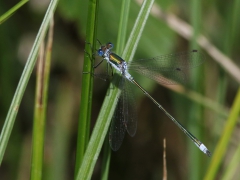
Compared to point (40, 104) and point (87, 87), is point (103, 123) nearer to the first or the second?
point (87, 87)

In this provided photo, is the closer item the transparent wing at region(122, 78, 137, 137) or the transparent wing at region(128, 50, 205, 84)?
the transparent wing at region(122, 78, 137, 137)

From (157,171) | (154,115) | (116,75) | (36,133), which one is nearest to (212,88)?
(154,115)

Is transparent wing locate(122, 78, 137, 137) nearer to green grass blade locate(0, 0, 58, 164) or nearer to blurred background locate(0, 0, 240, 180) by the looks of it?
A: blurred background locate(0, 0, 240, 180)

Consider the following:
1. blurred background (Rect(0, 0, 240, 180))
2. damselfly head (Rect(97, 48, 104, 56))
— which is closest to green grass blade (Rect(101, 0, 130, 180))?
damselfly head (Rect(97, 48, 104, 56))

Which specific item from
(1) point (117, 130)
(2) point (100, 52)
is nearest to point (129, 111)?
(1) point (117, 130)

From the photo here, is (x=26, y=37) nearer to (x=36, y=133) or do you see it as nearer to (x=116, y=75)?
(x=116, y=75)
